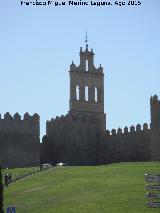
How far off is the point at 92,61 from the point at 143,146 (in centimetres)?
1659

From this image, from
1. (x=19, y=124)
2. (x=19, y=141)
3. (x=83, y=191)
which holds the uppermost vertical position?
(x=19, y=124)

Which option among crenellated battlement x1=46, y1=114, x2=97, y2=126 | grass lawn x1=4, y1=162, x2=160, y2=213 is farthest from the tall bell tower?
grass lawn x1=4, y1=162, x2=160, y2=213

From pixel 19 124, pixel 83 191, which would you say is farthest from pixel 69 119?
pixel 83 191

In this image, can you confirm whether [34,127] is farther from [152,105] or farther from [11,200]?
[11,200]

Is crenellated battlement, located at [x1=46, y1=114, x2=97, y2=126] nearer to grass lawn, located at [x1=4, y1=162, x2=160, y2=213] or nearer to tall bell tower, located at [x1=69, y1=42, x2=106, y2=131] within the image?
tall bell tower, located at [x1=69, y1=42, x2=106, y2=131]

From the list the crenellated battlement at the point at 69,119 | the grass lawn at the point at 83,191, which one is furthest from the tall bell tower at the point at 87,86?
the grass lawn at the point at 83,191

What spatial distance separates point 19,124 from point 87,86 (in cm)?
1336

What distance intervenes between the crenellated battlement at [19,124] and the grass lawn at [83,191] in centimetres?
1873

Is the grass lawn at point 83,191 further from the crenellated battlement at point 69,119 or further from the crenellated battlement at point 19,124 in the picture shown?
the crenellated battlement at point 69,119

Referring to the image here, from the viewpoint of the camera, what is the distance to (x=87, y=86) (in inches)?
3327

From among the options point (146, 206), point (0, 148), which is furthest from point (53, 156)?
point (146, 206)

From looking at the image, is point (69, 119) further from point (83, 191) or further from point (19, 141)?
point (83, 191)

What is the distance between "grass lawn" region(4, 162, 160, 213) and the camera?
34594 millimetres

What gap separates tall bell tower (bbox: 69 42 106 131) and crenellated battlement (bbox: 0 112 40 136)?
811 cm
